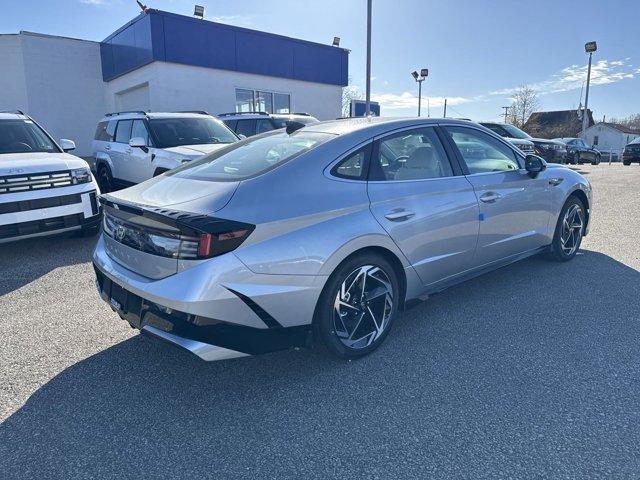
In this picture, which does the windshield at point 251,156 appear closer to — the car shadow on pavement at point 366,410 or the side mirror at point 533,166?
the car shadow on pavement at point 366,410

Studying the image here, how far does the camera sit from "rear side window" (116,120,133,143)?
29.7 ft

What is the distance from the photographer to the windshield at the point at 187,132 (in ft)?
26.8

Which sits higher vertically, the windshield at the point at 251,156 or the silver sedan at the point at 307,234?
the windshield at the point at 251,156

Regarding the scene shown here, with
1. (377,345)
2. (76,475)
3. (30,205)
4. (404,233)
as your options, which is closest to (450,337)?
(377,345)

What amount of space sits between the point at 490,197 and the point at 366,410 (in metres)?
2.25

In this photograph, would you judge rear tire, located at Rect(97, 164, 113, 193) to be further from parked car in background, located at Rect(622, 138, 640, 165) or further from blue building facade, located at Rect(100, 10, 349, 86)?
parked car in background, located at Rect(622, 138, 640, 165)

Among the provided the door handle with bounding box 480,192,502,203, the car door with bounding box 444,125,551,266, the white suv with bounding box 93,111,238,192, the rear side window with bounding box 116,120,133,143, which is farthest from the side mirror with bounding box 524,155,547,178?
the rear side window with bounding box 116,120,133,143

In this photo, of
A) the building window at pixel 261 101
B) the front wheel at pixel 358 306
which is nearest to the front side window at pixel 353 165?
the front wheel at pixel 358 306

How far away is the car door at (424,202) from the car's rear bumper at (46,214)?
4.27 metres

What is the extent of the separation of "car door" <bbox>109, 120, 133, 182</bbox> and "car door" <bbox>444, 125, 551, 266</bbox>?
6.85 metres

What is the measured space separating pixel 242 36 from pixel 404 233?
662 inches

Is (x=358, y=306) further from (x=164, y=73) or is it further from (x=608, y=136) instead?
(x=608, y=136)

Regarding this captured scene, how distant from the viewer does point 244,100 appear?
61.2ft

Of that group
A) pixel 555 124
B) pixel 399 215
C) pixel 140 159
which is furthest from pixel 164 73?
pixel 555 124
